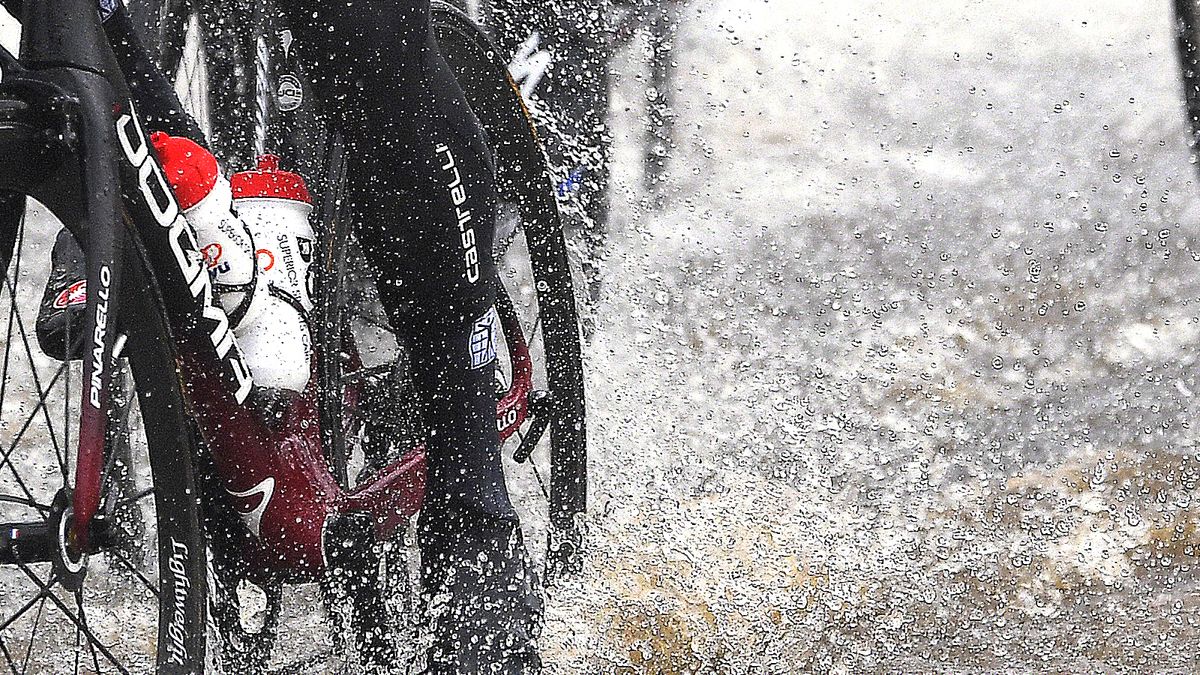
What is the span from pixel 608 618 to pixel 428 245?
61 centimetres

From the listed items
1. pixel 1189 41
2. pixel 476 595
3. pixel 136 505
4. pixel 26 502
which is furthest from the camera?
pixel 1189 41

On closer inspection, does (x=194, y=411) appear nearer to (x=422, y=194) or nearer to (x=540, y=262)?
(x=422, y=194)

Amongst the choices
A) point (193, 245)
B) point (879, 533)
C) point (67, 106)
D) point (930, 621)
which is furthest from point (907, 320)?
point (67, 106)

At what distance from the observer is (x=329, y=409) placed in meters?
1.44

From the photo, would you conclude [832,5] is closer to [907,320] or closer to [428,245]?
[907,320]

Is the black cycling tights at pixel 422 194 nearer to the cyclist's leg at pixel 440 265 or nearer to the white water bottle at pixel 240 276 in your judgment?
the cyclist's leg at pixel 440 265

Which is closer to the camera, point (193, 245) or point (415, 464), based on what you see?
point (193, 245)

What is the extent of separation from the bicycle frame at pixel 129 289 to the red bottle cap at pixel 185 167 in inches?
2.3

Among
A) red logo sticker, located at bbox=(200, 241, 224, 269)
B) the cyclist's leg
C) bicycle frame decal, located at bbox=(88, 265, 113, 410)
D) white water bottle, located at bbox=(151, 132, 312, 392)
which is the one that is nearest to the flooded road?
the cyclist's leg

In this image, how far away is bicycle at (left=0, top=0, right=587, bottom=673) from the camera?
0.98m

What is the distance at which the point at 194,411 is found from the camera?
122 cm

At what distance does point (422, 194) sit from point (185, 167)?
0.24 meters

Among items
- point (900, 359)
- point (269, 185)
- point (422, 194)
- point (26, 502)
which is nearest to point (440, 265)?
point (422, 194)

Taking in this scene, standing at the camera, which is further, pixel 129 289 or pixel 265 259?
pixel 265 259
